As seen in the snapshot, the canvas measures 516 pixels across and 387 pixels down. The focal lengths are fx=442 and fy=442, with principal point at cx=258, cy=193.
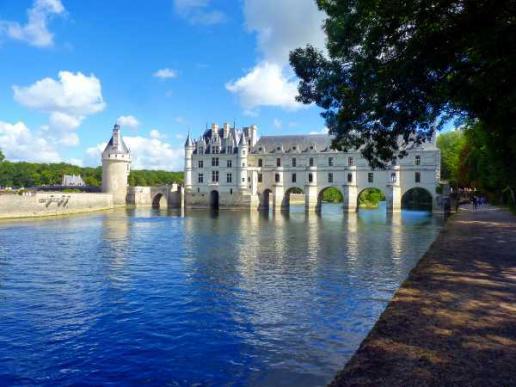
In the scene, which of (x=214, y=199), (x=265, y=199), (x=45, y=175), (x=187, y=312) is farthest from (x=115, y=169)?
(x=187, y=312)

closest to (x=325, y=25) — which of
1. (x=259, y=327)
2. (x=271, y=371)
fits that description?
(x=259, y=327)

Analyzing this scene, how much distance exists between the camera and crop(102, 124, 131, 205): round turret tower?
79.9 m

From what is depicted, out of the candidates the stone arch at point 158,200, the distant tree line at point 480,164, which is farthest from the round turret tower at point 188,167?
the distant tree line at point 480,164

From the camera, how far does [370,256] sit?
77.0 feet

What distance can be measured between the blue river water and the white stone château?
141 feet

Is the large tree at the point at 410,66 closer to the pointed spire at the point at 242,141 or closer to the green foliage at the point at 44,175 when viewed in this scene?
the pointed spire at the point at 242,141

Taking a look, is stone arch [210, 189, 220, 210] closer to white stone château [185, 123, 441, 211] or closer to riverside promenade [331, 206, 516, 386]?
white stone château [185, 123, 441, 211]

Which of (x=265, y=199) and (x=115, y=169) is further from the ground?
(x=115, y=169)

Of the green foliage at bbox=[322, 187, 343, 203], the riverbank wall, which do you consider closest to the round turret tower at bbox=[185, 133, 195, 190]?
the riverbank wall

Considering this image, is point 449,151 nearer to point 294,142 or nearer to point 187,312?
point 294,142

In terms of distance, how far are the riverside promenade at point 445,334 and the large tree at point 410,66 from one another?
13.9 ft

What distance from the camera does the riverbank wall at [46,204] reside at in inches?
1838

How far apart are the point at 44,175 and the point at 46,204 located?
77456 mm

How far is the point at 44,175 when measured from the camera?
123 meters
